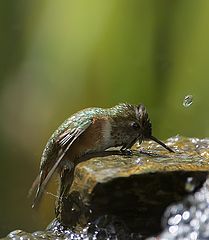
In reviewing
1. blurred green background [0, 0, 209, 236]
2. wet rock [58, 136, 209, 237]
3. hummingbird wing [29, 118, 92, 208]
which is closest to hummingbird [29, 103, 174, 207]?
hummingbird wing [29, 118, 92, 208]

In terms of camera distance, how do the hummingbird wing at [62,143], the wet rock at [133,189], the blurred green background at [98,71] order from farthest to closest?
the blurred green background at [98,71]
the hummingbird wing at [62,143]
the wet rock at [133,189]

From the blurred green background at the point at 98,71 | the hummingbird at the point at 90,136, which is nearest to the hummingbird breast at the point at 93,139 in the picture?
the hummingbird at the point at 90,136

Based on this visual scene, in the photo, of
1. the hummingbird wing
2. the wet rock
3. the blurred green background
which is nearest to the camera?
the wet rock

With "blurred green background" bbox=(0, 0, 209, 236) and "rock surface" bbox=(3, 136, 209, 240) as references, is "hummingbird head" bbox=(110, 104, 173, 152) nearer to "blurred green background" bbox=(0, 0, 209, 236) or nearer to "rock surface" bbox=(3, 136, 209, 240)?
"rock surface" bbox=(3, 136, 209, 240)

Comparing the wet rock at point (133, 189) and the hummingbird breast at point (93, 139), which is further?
the hummingbird breast at point (93, 139)

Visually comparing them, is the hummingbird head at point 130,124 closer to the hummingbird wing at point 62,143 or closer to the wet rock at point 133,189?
the hummingbird wing at point 62,143

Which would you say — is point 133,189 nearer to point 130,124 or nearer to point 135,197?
point 135,197
